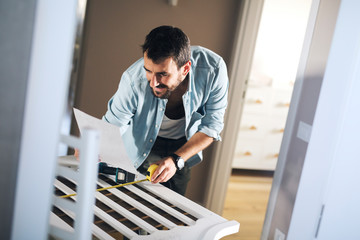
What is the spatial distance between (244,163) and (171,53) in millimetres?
2062

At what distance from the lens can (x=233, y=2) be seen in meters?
2.43

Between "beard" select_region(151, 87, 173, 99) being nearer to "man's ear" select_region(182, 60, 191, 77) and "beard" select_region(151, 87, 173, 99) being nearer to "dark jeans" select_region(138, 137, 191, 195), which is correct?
"man's ear" select_region(182, 60, 191, 77)

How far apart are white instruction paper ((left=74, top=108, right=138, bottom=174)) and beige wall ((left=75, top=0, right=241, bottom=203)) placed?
1094 millimetres

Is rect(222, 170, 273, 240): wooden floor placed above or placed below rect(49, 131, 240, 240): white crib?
below

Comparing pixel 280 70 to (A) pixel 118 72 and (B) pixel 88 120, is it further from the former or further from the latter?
(B) pixel 88 120

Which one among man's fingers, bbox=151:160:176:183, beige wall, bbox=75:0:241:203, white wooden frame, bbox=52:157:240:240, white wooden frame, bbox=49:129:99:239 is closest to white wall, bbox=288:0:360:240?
white wooden frame, bbox=52:157:240:240

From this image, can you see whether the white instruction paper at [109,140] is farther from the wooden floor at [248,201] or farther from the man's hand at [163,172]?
the wooden floor at [248,201]

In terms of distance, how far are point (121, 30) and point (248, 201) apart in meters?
1.78

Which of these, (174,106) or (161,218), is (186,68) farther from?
(161,218)

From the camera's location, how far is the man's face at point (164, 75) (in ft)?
5.34

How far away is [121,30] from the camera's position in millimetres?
2250

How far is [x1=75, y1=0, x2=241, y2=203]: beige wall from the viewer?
2213mm

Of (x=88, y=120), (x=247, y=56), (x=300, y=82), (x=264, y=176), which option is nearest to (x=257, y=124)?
(x=264, y=176)

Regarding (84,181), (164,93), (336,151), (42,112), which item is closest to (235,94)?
(164,93)
